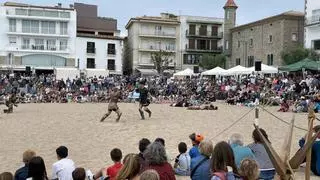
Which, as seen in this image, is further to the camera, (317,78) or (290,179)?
(317,78)

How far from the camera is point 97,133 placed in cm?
1480

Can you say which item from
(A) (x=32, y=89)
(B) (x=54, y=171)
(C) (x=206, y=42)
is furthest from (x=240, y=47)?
(B) (x=54, y=171)

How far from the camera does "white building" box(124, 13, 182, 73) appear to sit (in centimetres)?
6538

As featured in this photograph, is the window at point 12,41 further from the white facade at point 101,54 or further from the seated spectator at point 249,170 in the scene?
the seated spectator at point 249,170

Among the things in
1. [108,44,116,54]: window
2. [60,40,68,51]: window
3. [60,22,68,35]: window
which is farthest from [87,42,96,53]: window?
[60,22,68,35]: window

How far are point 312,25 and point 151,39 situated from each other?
27311 mm

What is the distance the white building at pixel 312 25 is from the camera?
1730 inches

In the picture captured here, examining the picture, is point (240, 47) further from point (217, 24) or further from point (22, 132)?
point (22, 132)

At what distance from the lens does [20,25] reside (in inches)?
2333

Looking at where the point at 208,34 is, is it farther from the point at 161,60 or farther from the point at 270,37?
the point at 270,37

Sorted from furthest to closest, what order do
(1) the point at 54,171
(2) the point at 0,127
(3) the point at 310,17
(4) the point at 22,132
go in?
1. (3) the point at 310,17
2. (2) the point at 0,127
3. (4) the point at 22,132
4. (1) the point at 54,171

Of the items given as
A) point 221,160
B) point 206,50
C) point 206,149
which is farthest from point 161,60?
point 221,160

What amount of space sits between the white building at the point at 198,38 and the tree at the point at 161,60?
3.30 metres

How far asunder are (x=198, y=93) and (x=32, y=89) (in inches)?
477
